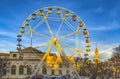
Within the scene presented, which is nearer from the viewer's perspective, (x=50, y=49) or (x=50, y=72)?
(x=50, y=49)

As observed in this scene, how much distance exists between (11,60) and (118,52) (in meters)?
44.8

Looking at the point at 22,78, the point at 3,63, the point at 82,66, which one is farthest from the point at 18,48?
the point at 22,78

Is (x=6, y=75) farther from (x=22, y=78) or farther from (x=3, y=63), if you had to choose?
(x=3, y=63)

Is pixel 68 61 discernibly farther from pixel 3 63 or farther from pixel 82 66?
pixel 3 63

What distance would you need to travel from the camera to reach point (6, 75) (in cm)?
11562

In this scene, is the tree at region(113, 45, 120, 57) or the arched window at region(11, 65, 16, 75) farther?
the arched window at region(11, 65, 16, 75)

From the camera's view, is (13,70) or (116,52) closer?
(116,52)

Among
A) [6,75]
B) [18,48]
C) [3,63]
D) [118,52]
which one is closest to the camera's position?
[18,48]

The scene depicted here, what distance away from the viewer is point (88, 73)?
9281cm

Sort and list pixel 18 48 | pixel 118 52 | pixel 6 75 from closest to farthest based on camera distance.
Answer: pixel 18 48 < pixel 118 52 < pixel 6 75

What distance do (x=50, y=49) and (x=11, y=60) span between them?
2225 inches

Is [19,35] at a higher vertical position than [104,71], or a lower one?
higher

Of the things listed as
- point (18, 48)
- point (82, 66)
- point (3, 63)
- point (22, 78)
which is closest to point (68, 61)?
point (18, 48)

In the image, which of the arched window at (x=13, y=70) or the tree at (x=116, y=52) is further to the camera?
the arched window at (x=13, y=70)
